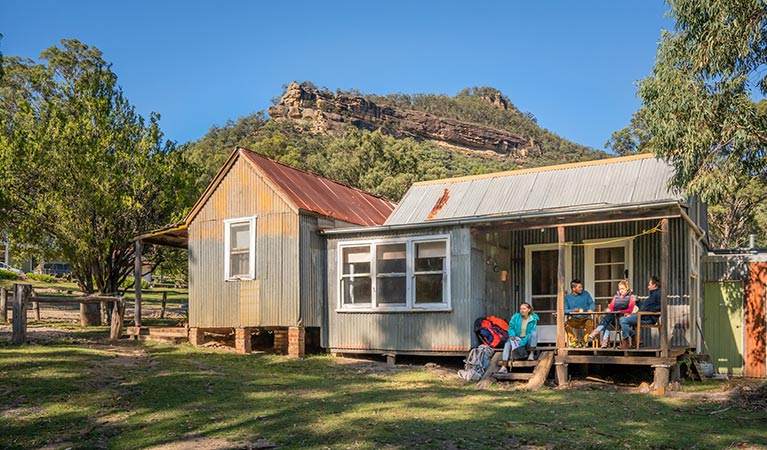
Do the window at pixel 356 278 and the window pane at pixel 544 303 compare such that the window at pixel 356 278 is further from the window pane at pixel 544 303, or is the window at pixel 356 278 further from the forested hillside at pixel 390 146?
the forested hillside at pixel 390 146

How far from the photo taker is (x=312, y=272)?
16.9m

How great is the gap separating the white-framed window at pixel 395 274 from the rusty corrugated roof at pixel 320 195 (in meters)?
1.58

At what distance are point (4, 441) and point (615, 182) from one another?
13678 mm

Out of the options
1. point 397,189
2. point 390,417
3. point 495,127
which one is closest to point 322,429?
point 390,417

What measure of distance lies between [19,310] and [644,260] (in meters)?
13.8

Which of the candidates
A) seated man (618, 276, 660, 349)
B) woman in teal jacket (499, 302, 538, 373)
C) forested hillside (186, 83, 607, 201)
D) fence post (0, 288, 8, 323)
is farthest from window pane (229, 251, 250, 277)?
forested hillside (186, 83, 607, 201)

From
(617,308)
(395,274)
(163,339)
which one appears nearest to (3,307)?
(163,339)

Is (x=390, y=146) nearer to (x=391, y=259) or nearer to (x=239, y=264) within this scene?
(x=239, y=264)

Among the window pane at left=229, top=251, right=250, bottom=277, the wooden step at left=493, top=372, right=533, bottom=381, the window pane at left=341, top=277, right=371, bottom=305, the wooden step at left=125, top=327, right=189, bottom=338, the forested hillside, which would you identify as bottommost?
the wooden step at left=493, top=372, right=533, bottom=381

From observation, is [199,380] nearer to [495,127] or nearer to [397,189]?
[397,189]

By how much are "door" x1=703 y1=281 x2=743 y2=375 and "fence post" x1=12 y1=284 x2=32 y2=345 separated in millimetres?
15571

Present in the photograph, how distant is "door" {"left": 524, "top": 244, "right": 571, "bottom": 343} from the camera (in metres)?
16.2

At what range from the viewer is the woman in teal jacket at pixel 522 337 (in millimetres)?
13930

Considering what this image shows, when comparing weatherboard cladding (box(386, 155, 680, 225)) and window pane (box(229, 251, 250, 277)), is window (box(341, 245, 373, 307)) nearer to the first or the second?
weatherboard cladding (box(386, 155, 680, 225))
